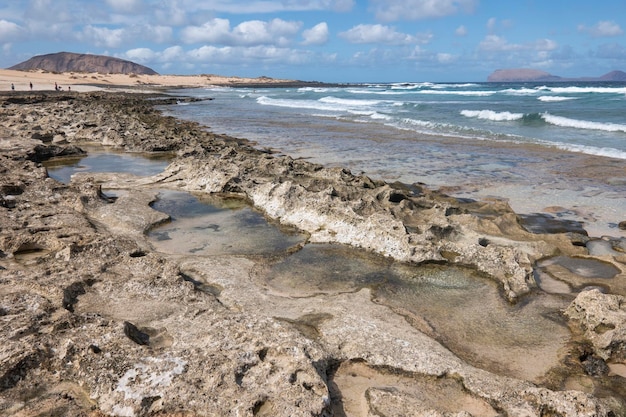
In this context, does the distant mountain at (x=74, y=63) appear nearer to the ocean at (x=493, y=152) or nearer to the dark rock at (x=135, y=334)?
the ocean at (x=493, y=152)

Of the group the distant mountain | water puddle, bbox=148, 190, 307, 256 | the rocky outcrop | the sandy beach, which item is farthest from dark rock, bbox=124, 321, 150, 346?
the distant mountain

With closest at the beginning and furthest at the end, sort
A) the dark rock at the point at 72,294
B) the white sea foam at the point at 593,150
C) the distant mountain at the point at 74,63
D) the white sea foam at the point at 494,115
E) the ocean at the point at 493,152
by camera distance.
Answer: the dark rock at the point at 72,294 → the ocean at the point at 493,152 → the white sea foam at the point at 593,150 → the white sea foam at the point at 494,115 → the distant mountain at the point at 74,63

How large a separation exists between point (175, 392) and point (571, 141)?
2078 centimetres

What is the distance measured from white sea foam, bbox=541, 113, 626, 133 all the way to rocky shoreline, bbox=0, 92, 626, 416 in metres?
18.6

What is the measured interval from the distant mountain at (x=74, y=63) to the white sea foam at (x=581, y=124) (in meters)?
156

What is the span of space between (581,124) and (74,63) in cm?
17360

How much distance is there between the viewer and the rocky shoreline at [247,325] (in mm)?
3492

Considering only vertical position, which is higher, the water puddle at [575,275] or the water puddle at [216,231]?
the water puddle at [216,231]

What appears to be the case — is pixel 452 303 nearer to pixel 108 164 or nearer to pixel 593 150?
pixel 108 164

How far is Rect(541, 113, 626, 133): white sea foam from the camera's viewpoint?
74.2 feet

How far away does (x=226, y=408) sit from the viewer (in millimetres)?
3285

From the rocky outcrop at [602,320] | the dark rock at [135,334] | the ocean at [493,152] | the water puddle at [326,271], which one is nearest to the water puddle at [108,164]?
the ocean at [493,152]

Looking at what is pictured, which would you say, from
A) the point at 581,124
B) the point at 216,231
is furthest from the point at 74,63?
the point at 216,231

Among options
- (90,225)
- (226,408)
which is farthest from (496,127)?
(226,408)
